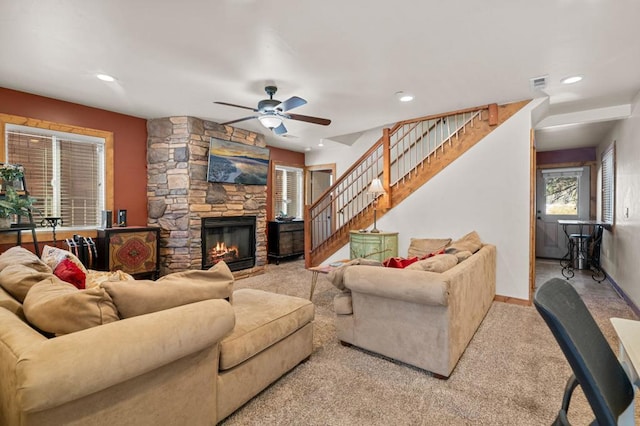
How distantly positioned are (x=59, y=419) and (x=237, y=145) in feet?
14.5

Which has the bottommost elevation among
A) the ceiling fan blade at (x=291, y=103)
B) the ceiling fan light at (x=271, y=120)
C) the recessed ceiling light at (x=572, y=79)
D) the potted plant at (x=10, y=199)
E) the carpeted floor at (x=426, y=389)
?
the carpeted floor at (x=426, y=389)

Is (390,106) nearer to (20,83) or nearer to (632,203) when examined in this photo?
(632,203)

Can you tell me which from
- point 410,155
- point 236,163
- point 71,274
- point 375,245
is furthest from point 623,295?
point 71,274

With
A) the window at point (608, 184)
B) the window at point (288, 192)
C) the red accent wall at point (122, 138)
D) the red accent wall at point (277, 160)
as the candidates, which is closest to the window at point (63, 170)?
the red accent wall at point (122, 138)

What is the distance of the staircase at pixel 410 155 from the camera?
163 inches

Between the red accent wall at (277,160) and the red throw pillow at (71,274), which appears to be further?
the red accent wall at (277,160)

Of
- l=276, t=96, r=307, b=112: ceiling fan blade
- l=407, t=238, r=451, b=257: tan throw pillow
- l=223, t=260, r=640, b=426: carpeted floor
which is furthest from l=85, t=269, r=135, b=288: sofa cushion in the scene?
l=407, t=238, r=451, b=257: tan throw pillow

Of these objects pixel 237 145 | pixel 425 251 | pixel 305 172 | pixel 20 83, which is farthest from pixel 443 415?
pixel 305 172

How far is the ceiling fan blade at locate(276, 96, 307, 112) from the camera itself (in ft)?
10.3

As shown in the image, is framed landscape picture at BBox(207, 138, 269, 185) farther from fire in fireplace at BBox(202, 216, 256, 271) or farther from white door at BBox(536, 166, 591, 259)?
white door at BBox(536, 166, 591, 259)

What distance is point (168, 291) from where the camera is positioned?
153 centimetres

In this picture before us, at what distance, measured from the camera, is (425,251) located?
4133 millimetres

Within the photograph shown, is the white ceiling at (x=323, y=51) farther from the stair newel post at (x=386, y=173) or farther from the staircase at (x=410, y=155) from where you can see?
the stair newel post at (x=386, y=173)

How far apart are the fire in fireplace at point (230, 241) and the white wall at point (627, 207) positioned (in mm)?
5140
